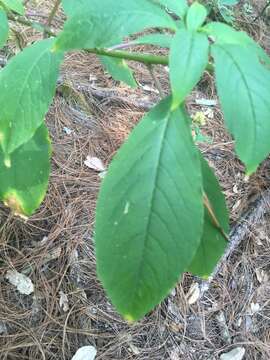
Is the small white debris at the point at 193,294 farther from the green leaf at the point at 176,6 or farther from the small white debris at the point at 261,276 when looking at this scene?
the green leaf at the point at 176,6

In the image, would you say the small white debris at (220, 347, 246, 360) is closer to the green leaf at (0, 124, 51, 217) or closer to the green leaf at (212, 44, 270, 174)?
the green leaf at (0, 124, 51, 217)

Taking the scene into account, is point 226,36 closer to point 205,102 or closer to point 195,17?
point 195,17

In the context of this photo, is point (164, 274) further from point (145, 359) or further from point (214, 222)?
point (145, 359)

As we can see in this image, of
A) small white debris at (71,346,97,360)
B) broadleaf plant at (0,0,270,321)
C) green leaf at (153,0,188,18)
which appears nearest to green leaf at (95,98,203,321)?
broadleaf plant at (0,0,270,321)

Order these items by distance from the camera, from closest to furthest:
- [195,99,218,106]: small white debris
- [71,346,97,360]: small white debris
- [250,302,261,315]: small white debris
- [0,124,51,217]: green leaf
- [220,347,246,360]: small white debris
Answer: [0,124,51,217]: green leaf
[71,346,97,360]: small white debris
[220,347,246,360]: small white debris
[250,302,261,315]: small white debris
[195,99,218,106]: small white debris

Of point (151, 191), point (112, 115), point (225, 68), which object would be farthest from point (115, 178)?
point (112, 115)

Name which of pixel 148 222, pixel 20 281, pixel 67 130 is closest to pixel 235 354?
pixel 20 281
